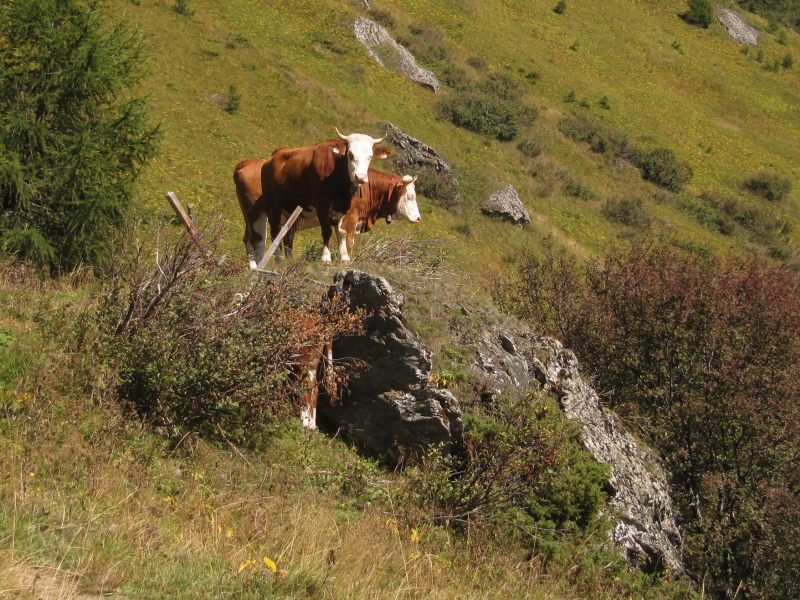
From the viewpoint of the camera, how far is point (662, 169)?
1848 inches

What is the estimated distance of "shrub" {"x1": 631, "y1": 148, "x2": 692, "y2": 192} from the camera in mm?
46500

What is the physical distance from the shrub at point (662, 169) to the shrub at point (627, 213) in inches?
316

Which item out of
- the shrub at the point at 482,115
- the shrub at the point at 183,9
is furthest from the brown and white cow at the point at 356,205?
the shrub at the point at 482,115

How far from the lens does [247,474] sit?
745cm

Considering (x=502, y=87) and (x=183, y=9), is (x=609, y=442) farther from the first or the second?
(x=502, y=87)

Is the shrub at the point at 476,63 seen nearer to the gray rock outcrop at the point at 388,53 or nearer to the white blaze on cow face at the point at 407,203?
the gray rock outcrop at the point at 388,53

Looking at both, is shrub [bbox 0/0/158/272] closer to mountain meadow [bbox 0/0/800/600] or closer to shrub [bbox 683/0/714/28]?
mountain meadow [bbox 0/0/800/600]

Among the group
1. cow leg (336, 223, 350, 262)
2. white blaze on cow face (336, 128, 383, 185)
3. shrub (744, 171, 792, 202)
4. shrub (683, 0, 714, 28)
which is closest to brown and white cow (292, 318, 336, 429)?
cow leg (336, 223, 350, 262)

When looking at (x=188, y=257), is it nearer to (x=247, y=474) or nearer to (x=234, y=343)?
(x=234, y=343)

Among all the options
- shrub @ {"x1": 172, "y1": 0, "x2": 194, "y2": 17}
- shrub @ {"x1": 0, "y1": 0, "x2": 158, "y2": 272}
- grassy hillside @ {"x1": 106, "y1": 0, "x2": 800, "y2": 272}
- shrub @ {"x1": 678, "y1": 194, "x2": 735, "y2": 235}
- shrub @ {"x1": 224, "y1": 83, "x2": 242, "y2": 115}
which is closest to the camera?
shrub @ {"x1": 0, "y1": 0, "x2": 158, "y2": 272}

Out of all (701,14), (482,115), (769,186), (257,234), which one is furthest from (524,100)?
(701,14)

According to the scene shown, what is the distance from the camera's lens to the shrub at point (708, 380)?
40.3ft

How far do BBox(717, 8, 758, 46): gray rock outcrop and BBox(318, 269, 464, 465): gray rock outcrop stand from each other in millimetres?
80715

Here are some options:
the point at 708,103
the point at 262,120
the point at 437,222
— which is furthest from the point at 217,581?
the point at 708,103
